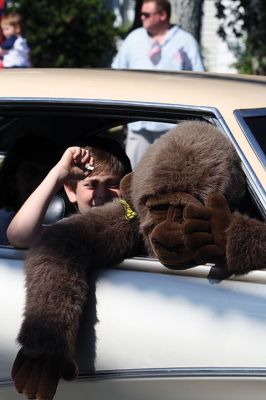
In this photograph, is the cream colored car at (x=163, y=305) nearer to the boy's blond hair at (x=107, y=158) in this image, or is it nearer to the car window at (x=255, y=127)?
the car window at (x=255, y=127)

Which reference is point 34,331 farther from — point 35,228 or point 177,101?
point 177,101

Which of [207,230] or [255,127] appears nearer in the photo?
[207,230]

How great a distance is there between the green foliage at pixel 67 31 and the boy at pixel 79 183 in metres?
13.3

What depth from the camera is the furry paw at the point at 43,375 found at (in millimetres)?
2811

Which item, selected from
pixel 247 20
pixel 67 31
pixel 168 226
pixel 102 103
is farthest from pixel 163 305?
pixel 67 31

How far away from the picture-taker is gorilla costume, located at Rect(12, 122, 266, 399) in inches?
112

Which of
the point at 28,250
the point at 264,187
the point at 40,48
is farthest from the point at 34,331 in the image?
the point at 40,48

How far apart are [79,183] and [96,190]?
73 mm

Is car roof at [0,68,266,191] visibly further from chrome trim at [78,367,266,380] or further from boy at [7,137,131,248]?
chrome trim at [78,367,266,380]

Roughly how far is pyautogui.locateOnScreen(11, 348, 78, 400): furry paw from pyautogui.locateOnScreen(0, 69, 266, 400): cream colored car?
4.9 inches

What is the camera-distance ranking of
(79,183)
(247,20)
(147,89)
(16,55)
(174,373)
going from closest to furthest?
(174,373), (147,89), (79,183), (16,55), (247,20)

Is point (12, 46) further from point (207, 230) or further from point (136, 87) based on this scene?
point (207, 230)

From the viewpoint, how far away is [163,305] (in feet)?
9.47

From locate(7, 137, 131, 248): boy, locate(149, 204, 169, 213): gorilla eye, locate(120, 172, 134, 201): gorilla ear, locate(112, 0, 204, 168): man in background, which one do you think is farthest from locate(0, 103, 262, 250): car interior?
locate(112, 0, 204, 168): man in background
